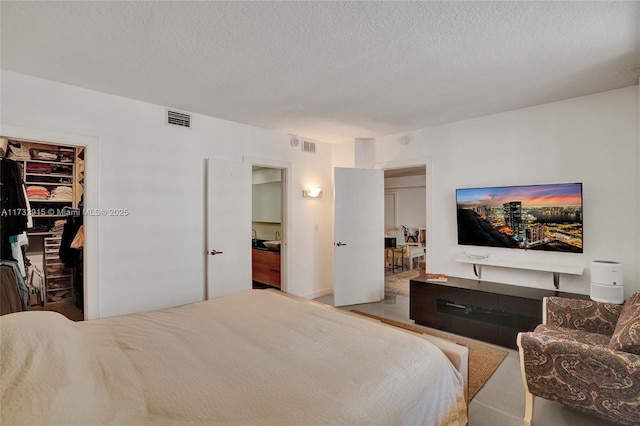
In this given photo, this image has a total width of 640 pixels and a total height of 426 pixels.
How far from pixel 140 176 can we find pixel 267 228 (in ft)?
10.9

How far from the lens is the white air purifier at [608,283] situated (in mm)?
2498

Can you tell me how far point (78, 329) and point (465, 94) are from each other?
12.1 feet

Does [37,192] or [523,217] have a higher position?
[37,192]

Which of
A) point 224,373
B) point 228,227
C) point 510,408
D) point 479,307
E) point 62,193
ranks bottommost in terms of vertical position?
point 510,408

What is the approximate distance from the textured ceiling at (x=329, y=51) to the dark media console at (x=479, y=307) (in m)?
2.02

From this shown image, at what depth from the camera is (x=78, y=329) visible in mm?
1763

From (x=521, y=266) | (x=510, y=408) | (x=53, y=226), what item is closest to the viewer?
(x=510, y=408)

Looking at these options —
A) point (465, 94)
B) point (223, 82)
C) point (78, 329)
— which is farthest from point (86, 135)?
point (465, 94)

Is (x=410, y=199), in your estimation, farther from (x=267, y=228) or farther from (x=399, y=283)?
(x=267, y=228)

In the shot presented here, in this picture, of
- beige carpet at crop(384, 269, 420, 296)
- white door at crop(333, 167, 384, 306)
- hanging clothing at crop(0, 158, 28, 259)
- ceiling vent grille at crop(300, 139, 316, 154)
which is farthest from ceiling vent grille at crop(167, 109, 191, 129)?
beige carpet at crop(384, 269, 420, 296)

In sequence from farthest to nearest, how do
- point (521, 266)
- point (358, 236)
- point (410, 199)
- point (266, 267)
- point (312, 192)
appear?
1. point (410, 199)
2. point (266, 267)
3. point (312, 192)
4. point (358, 236)
5. point (521, 266)

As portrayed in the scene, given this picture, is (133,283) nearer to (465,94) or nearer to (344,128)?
(344,128)

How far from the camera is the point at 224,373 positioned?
4.34 ft

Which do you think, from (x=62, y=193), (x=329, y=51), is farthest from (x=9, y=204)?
(x=329, y=51)
